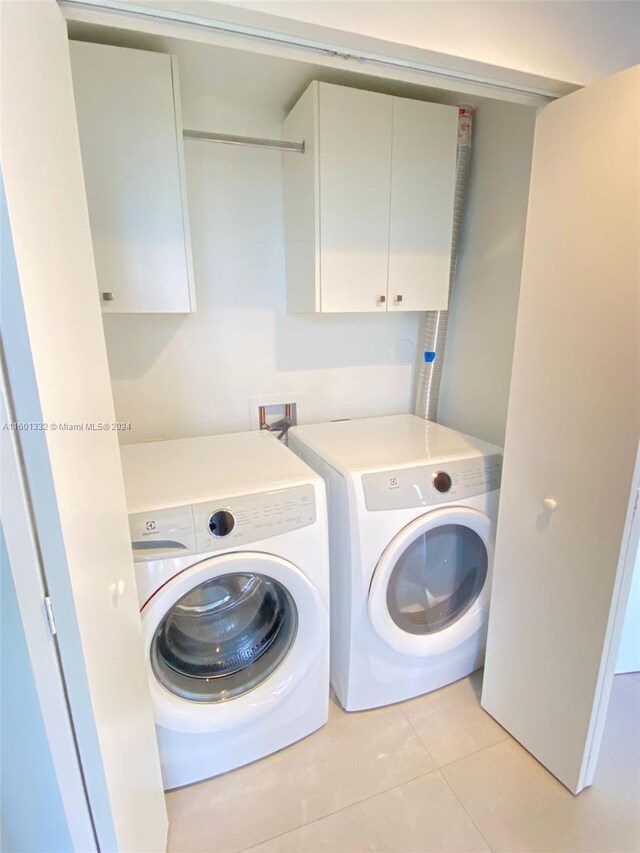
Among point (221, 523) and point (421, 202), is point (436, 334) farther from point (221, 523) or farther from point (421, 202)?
point (221, 523)

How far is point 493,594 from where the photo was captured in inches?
59.2

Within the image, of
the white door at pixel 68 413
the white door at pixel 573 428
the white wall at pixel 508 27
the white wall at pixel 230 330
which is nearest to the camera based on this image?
the white door at pixel 68 413

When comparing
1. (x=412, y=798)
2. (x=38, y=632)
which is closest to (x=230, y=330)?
(x=38, y=632)

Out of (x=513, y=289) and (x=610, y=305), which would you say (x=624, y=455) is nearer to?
(x=610, y=305)

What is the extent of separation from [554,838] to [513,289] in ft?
5.70

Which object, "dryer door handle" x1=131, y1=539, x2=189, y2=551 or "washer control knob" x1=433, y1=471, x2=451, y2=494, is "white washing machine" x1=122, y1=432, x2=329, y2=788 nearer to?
"dryer door handle" x1=131, y1=539, x2=189, y2=551

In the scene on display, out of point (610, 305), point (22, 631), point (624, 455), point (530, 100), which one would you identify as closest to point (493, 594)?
point (624, 455)

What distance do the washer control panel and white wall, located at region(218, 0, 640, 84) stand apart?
1047 millimetres

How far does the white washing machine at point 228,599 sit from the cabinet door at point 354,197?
2.18 feet

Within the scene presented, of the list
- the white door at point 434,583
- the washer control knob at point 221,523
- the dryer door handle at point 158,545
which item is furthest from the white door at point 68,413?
the white door at point 434,583

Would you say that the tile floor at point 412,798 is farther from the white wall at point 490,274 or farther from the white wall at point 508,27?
the white wall at point 508,27

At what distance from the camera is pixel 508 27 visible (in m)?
0.95

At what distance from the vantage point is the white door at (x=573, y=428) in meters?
1.02

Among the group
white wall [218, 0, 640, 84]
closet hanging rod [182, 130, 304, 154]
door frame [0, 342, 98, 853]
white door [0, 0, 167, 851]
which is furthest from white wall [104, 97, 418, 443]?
door frame [0, 342, 98, 853]
